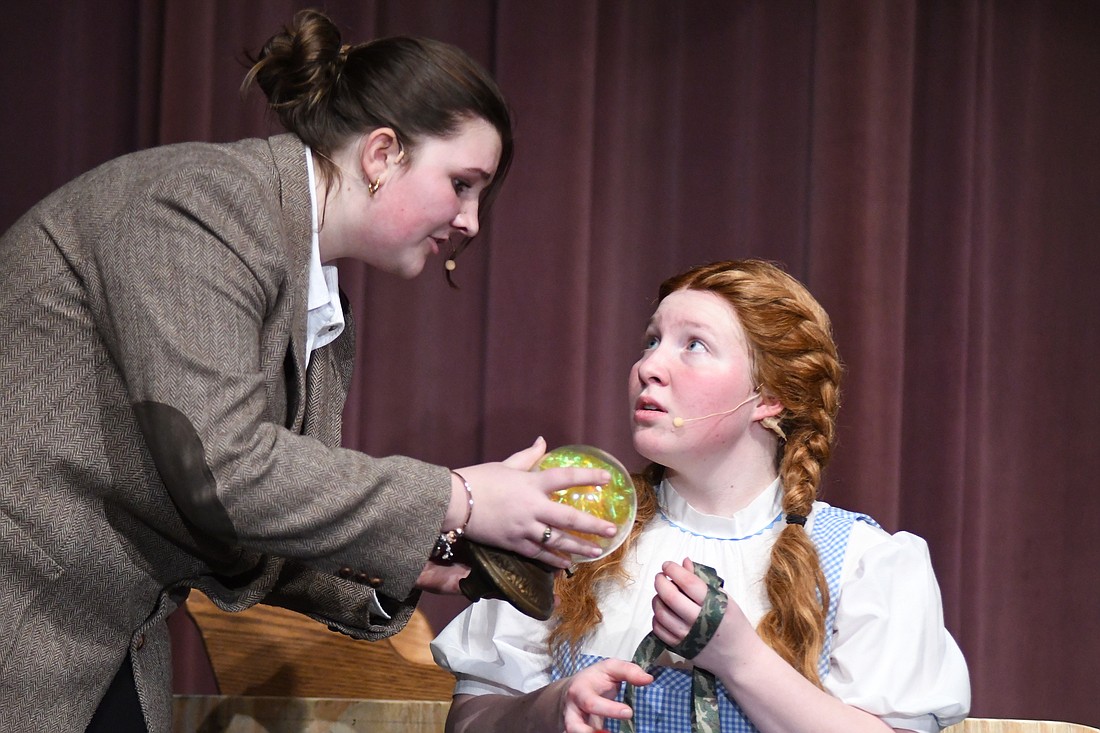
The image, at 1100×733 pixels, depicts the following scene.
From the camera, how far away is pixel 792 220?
9.29ft

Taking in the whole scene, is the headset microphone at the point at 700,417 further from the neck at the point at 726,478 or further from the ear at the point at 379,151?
the ear at the point at 379,151

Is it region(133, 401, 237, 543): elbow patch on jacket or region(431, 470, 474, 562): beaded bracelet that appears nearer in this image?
region(133, 401, 237, 543): elbow patch on jacket

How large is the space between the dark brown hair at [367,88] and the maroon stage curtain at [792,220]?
1048 millimetres

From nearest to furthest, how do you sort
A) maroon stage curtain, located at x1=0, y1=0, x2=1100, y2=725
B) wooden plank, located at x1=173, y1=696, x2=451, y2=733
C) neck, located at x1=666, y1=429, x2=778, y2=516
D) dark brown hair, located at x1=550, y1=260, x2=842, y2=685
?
1. dark brown hair, located at x1=550, y1=260, x2=842, y2=685
2. neck, located at x1=666, y1=429, x2=778, y2=516
3. wooden plank, located at x1=173, y1=696, x2=451, y2=733
4. maroon stage curtain, located at x1=0, y1=0, x2=1100, y2=725

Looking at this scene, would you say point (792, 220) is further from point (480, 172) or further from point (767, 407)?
point (480, 172)

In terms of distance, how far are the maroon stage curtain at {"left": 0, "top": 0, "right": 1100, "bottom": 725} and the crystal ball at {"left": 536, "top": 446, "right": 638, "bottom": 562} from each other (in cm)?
117

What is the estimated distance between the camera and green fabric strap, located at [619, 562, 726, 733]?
61.1 inches

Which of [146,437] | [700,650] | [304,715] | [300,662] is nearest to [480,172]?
[146,437]

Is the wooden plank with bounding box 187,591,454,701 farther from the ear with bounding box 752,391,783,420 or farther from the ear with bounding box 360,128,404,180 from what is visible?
the ear with bounding box 360,128,404,180

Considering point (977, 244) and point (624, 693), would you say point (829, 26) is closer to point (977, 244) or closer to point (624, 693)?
point (977, 244)

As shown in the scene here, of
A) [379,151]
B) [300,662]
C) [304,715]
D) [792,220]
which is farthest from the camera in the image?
[792,220]

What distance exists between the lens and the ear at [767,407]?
190 cm

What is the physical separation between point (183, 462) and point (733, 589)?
0.89 meters

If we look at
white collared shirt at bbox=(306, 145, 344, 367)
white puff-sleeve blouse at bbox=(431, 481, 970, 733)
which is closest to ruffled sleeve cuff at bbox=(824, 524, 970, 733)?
white puff-sleeve blouse at bbox=(431, 481, 970, 733)
